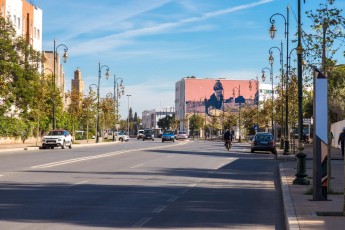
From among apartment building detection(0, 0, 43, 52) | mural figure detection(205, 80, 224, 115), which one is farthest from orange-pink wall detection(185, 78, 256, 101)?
apartment building detection(0, 0, 43, 52)

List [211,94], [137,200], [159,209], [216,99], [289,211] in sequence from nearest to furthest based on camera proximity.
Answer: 1. [289,211]
2. [159,209]
3. [137,200]
4. [216,99]
5. [211,94]

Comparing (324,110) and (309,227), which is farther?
(324,110)

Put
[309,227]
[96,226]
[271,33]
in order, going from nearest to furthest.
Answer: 1. [309,227]
2. [96,226]
3. [271,33]

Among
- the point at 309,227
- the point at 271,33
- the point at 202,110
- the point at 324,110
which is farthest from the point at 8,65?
the point at 202,110

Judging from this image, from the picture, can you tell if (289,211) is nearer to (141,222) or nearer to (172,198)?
(141,222)

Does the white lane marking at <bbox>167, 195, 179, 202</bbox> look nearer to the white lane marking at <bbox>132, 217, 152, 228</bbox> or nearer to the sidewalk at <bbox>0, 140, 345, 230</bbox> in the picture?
the sidewalk at <bbox>0, 140, 345, 230</bbox>

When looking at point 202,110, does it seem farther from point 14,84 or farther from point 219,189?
point 219,189

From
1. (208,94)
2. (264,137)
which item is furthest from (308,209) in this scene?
(208,94)

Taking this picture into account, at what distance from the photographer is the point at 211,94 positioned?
183750mm

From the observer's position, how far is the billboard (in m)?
182

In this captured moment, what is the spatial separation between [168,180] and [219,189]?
3.31 m

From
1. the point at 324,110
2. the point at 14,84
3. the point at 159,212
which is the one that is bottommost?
the point at 159,212

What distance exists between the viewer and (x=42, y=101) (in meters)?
64.2

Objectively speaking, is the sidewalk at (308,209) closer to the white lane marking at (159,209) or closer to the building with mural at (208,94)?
the white lane marking at (159,209)
